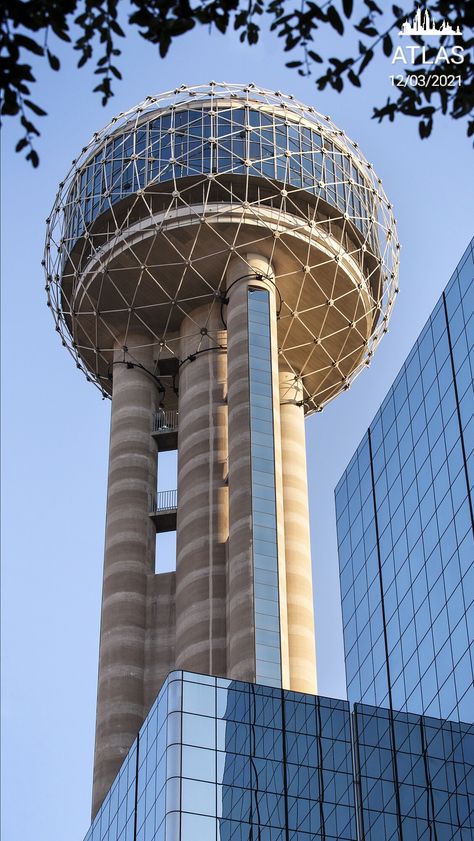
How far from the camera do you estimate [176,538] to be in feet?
312

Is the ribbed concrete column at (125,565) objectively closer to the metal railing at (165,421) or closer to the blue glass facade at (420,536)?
the metal railing at (165,421)

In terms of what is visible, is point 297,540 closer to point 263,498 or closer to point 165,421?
point 263,498

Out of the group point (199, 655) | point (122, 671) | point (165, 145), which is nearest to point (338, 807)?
point (199, 655)

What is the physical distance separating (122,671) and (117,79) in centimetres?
7423

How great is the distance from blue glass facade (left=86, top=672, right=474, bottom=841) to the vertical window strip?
8.87 meters

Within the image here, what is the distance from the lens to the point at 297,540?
315ft

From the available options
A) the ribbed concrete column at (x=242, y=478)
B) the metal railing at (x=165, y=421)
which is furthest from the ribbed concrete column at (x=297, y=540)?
the metal railing at (x=165, y=421)

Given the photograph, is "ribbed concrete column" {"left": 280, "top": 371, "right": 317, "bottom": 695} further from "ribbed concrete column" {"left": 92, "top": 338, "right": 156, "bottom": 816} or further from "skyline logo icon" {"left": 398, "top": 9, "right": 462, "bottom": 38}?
"skyline logo icon" {"left": 398, "top": 9, "right": 462, "bottom": 38}

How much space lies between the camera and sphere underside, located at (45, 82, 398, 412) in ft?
330

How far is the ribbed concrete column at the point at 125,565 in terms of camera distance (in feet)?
294

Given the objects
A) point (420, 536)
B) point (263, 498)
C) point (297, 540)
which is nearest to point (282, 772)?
point (420, 536)

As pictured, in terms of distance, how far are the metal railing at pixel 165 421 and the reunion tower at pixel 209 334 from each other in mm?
166

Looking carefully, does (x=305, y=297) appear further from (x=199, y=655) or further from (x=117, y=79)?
(x=117, y=79)

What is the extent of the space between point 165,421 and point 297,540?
46.6 feet
